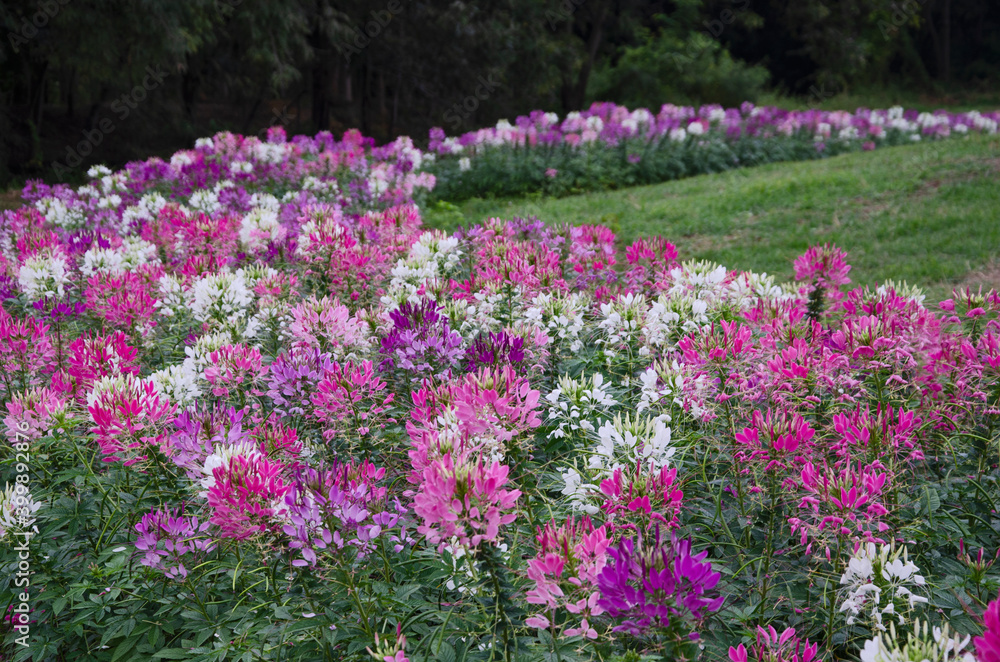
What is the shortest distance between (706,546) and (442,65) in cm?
1701

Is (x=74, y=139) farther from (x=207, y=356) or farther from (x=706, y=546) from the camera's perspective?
(x=706, y=546)

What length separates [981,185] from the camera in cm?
841

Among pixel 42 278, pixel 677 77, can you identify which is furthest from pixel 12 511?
pixel 677 77

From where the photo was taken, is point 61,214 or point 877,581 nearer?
point 877,581

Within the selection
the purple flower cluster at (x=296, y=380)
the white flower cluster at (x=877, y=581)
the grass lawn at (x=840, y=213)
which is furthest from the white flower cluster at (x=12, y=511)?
the grass lawn at (x=840, y=213)

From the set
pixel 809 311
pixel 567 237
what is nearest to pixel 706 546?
pixel 809 311

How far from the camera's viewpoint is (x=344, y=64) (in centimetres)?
1906

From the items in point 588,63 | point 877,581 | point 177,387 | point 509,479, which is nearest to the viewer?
point 877,581

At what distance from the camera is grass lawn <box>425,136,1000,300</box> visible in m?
6.67

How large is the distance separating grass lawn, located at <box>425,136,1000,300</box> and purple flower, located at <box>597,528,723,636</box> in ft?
17.4

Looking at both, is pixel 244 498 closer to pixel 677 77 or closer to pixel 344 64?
pixel 344 64

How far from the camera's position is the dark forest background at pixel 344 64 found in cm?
1281

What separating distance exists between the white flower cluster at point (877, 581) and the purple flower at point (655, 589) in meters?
0.54

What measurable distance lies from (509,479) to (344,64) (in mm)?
19195
